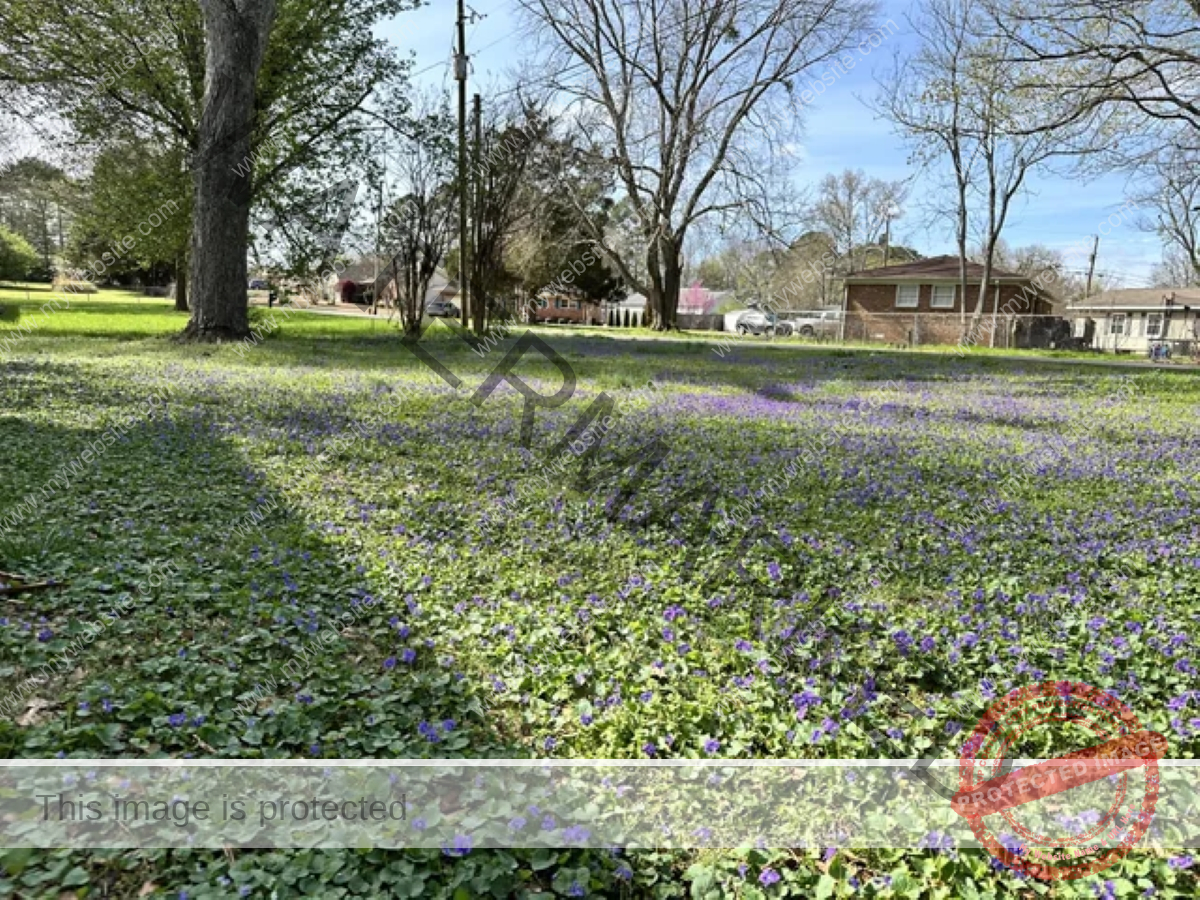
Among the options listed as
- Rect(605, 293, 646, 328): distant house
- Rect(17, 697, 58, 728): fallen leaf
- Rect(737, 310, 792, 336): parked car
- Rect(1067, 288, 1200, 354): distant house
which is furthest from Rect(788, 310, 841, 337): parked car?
Rect(17, 697, 58, 728): fallen leaf

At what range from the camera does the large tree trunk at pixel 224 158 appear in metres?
13.5

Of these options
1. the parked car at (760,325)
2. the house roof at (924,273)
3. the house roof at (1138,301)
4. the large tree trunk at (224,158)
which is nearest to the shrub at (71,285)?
the large tree trunk at (224,158)

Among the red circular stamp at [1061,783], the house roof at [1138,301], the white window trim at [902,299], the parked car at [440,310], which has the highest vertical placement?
the house roof at [1138,301]

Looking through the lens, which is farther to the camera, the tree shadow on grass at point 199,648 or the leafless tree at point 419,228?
the leafless tree at point 419,228

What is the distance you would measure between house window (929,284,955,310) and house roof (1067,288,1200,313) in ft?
53.4

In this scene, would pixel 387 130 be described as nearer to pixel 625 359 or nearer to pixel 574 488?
pixel 625 359

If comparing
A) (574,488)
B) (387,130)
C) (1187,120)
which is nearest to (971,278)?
(1187,120)

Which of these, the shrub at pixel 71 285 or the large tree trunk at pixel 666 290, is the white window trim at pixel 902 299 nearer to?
the large tree trunk at pixel 666 290

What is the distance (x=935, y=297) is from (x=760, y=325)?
1030 centimetres

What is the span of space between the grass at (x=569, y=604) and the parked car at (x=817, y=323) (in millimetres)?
30892

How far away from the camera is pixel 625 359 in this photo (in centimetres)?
1675

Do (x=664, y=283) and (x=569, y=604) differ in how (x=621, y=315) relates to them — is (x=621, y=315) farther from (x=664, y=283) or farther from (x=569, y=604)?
(x=569, y=604)

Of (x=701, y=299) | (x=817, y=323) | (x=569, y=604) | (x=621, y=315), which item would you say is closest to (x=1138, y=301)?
(x=817, y=323)

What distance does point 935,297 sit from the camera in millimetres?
43875
